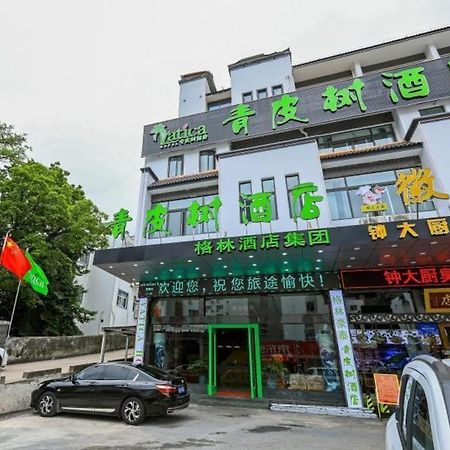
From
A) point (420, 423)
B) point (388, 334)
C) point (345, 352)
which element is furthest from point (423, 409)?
point (388, 334)

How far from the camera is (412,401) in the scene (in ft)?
7.91

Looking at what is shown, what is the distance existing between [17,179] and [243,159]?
38.2 feet

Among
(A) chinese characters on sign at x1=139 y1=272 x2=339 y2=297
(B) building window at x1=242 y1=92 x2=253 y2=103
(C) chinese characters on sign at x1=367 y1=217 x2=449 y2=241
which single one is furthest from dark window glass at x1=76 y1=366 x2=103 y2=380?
(B) building window at x1=242 y1=92 x2=253 y2=103

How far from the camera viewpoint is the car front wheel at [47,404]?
8000 mm

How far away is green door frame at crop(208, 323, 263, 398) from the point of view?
35.3ft

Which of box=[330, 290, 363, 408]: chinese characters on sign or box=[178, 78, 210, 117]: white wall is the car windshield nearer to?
box=[330, 290, 363, 408]: chinese characters on sign

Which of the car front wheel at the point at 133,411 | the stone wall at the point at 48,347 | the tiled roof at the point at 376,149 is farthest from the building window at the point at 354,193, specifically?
the stone wall at the point at 48,347

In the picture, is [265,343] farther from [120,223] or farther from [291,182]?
[120,223]

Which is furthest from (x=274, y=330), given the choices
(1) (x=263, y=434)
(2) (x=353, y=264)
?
(1) (x=263, y=434)

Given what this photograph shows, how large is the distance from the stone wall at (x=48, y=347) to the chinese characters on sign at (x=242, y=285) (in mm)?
6881

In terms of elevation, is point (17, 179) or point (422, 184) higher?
point (17, 179)

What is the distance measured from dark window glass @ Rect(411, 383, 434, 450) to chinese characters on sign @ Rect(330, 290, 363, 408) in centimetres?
864

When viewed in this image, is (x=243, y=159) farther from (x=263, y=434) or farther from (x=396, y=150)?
(x=263, y=434)

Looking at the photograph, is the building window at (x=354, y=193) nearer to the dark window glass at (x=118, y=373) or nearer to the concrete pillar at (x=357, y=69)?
the dark window glass at (x=118, y=373)
